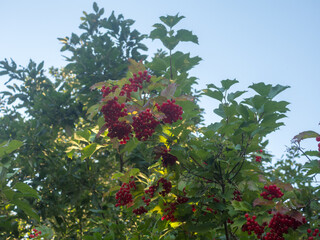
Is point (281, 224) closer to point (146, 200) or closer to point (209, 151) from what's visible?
point (209, 151)

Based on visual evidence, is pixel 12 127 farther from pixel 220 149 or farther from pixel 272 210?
pixel 272 210

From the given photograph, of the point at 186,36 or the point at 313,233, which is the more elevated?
the point at 186,36

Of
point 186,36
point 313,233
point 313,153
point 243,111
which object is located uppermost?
point 186,36

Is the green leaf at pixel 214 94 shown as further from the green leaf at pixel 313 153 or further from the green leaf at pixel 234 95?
the green leaf at pixel 313 153

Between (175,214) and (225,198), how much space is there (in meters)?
0.54

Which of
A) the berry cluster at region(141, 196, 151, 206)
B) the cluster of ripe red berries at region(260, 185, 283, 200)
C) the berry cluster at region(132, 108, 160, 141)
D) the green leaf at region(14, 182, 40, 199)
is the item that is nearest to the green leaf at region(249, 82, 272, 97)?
the cluster of ripe red berries at region(260, 185, 283, 200)

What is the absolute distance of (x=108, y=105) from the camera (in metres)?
2.65

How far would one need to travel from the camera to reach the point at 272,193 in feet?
7.82

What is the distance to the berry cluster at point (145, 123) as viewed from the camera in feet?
8.46

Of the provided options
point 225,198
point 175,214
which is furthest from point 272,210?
point 175,214

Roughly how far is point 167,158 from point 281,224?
1043 mm

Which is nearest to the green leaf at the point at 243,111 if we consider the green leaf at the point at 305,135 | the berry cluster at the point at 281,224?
the green leaf at the point at 305,135

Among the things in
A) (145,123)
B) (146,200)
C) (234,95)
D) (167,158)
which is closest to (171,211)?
(146,200)

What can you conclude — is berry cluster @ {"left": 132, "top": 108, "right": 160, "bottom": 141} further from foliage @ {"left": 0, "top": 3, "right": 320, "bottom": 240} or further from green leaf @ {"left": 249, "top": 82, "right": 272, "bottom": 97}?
green leaf @ {"left": 249, "top": 82, "right": 272, "bottom": 97}
